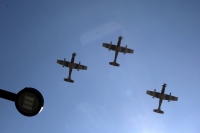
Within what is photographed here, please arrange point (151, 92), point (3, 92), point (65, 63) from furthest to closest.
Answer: point (151, 92) < point (65, 63) < point (3, 92)

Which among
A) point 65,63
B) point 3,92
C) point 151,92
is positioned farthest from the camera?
point 151,92

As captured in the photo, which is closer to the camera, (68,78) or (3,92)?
(3,92)

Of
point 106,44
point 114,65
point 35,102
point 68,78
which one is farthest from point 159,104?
point 35,102

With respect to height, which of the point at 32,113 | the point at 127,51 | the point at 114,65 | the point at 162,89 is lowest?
the point at 32,113

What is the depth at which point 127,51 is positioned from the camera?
1601 inches

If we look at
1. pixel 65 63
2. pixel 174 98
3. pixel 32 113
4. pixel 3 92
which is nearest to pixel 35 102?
pixel 32 113

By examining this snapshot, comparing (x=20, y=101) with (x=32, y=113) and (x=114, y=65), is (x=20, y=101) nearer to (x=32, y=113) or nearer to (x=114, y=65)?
(x=32, y=113)

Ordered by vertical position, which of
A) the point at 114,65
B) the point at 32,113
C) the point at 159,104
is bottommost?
the point at 32,113

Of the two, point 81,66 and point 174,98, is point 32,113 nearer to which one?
point 81,66

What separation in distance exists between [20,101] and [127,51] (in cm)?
3883

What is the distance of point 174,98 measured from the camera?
1709 inches

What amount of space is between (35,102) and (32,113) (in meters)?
0.16

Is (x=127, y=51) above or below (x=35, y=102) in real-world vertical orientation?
above

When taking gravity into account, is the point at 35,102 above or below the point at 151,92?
below
